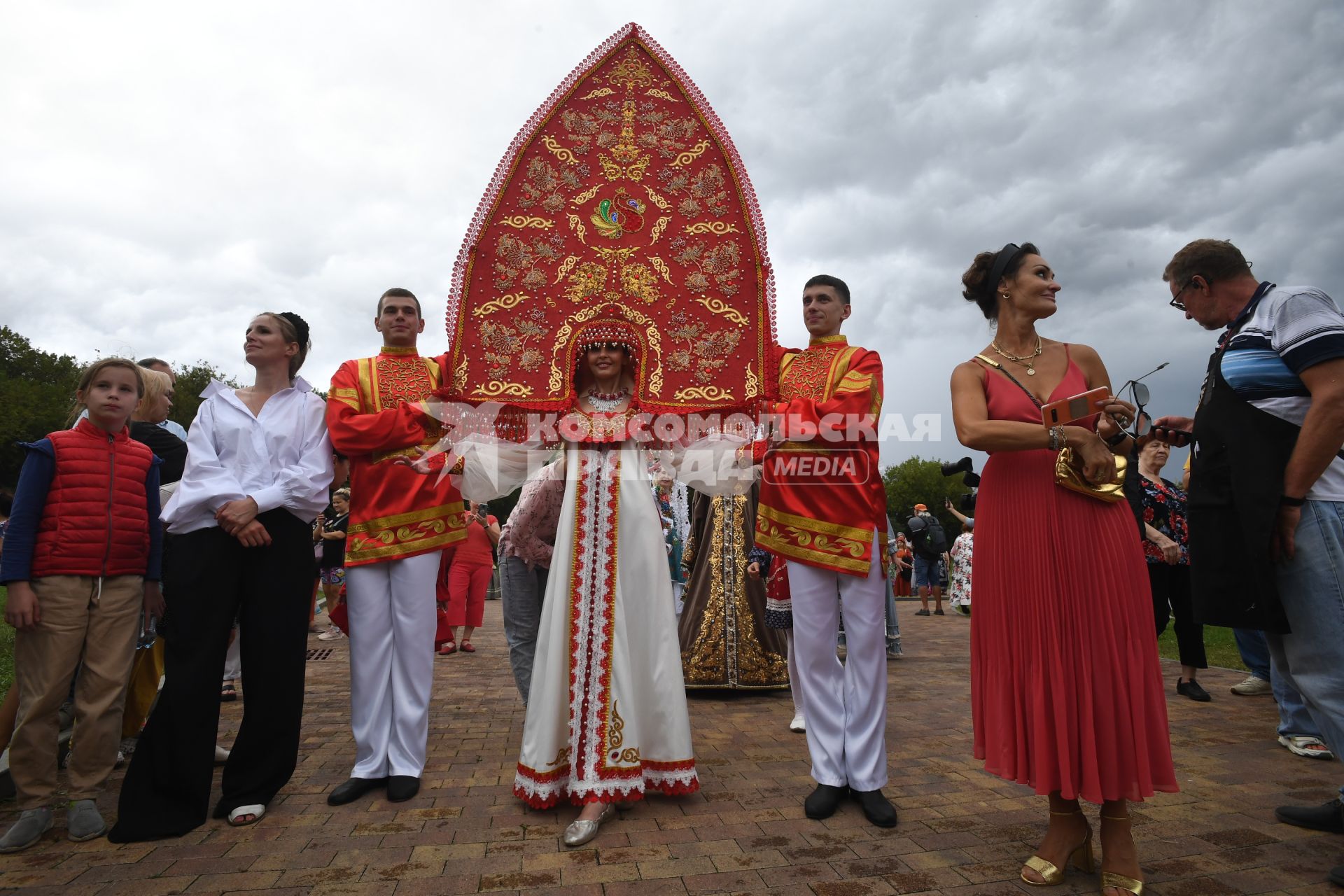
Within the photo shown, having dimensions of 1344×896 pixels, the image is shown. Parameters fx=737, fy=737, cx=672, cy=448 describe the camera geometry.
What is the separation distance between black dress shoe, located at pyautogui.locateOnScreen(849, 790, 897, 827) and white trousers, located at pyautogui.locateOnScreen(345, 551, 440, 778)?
2.06m

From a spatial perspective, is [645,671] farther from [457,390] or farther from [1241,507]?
[1241,507]

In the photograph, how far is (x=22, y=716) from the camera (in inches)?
120

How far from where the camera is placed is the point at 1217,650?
7891 mm

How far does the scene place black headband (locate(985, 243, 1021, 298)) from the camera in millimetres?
2867

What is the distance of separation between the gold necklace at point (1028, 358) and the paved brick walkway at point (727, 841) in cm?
178

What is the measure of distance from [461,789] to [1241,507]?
137 inches

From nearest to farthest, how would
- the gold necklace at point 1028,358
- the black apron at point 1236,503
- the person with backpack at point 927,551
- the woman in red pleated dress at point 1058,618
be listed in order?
the woman in red pleated dress at point 1058,618, the black apron at point 1236,503, the gold necklace at point 1028,358, the person with backpack at point 927,551

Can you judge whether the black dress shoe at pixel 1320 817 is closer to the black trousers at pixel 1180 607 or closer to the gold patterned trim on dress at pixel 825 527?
the gold patterned trim on dress at pixel 825 527

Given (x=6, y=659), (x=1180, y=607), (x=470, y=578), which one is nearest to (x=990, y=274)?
(x=1180, y=607)

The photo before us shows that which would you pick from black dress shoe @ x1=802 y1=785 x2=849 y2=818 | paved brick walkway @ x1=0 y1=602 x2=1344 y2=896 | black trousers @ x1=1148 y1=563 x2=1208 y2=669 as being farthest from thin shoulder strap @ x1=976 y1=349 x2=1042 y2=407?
black trousers @ x1=1148 y1=563 x2=1208 y2=669

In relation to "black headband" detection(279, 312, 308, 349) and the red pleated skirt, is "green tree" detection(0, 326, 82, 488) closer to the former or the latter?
"black headband" detection(279, 312, 308, 349)

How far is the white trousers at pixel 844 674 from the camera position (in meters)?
3.23

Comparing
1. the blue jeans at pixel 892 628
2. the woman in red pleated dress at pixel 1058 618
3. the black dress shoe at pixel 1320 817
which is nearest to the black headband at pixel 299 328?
the woman in red pleated dress at pixel 1058 618

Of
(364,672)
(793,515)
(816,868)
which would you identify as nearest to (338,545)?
(364,672)
